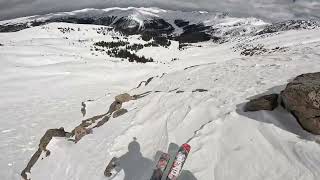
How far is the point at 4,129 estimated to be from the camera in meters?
16.3

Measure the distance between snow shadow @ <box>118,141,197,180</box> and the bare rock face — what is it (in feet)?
10.4

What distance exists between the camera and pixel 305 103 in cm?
857

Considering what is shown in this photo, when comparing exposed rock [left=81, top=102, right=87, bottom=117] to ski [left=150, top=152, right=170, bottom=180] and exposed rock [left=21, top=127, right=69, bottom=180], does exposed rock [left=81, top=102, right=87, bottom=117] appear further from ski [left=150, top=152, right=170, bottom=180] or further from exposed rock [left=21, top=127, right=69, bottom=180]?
ski [left=150, top=152, right=170, bottom=180]

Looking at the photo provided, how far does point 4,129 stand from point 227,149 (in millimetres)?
11881

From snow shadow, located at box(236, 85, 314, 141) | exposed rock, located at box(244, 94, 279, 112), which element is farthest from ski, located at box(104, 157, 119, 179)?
exposed rock, located at box(244, 94, 279, 112)

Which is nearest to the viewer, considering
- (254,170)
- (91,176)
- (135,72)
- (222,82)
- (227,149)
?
(254,170)

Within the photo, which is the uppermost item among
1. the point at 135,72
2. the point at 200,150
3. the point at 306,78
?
the point at 306,78

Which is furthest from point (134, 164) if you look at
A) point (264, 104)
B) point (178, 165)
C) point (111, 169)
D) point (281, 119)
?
point (281, 119)

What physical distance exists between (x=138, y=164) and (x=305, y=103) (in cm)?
494

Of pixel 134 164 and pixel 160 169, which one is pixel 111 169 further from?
pixel 160 169

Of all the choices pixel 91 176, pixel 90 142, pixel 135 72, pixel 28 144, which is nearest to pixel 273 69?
pixel 90 142

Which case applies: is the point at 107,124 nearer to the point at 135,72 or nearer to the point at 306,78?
the point at 306,78

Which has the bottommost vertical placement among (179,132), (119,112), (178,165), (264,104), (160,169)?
(119,112)

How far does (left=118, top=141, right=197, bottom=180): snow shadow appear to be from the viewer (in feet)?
29.3
